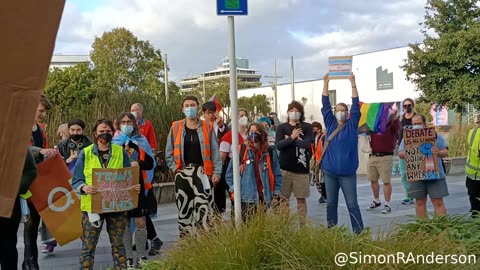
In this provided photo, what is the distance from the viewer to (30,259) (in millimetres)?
6707

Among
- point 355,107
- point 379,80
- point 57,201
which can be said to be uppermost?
point 379,80

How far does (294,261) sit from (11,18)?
249cm

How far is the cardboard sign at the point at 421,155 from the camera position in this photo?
7.79 metres

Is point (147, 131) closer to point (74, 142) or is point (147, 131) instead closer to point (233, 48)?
point (74, 142)

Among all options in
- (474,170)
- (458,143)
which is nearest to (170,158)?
(474,170)

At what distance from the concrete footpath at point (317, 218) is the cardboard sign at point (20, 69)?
276 cm

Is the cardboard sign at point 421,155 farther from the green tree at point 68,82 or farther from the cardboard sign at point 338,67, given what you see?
the green tree at point 68,82

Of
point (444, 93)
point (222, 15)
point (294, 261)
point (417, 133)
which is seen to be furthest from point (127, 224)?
point (444, 93)

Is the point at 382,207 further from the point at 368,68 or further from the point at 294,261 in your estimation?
the point at 368,68

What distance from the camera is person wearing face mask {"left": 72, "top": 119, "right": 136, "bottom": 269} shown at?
5.94 meters

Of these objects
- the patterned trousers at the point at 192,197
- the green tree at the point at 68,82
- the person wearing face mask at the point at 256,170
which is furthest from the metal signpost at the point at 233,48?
the green tree at the point at 68,82

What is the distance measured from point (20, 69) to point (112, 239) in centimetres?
428

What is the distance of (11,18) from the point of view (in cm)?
201
